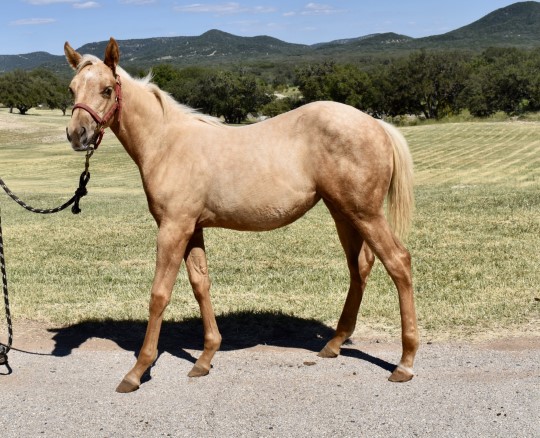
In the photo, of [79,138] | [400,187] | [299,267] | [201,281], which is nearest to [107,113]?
[79,138]

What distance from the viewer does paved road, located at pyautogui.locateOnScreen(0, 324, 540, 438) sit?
195 inches

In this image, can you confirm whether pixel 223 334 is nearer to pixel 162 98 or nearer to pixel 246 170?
pixel 246 170

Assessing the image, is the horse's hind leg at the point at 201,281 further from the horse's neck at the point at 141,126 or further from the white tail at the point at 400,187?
the white tail at the point at 400,187

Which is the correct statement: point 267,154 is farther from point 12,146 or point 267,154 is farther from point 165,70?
point 165,70

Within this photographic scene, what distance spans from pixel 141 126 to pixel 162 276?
150cm

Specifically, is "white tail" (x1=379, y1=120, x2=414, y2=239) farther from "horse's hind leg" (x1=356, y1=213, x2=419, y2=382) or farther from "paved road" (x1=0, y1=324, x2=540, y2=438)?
"paved road" (x1=0, y1=324, x2=540, y2=438)

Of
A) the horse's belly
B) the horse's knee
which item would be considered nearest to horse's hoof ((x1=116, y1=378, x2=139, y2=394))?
the horse's knee

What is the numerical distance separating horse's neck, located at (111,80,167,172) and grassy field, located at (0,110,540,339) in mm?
2727

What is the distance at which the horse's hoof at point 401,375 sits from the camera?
5.82m

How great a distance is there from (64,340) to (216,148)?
3052 millimetres

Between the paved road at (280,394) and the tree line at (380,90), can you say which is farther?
the tree line at (380,90)

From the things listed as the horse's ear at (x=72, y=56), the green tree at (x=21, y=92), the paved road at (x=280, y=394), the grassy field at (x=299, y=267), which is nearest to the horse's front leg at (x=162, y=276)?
the paved road at (x=280, y=394)

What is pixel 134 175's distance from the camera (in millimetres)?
38750

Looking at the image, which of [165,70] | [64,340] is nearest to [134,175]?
[64,340]
